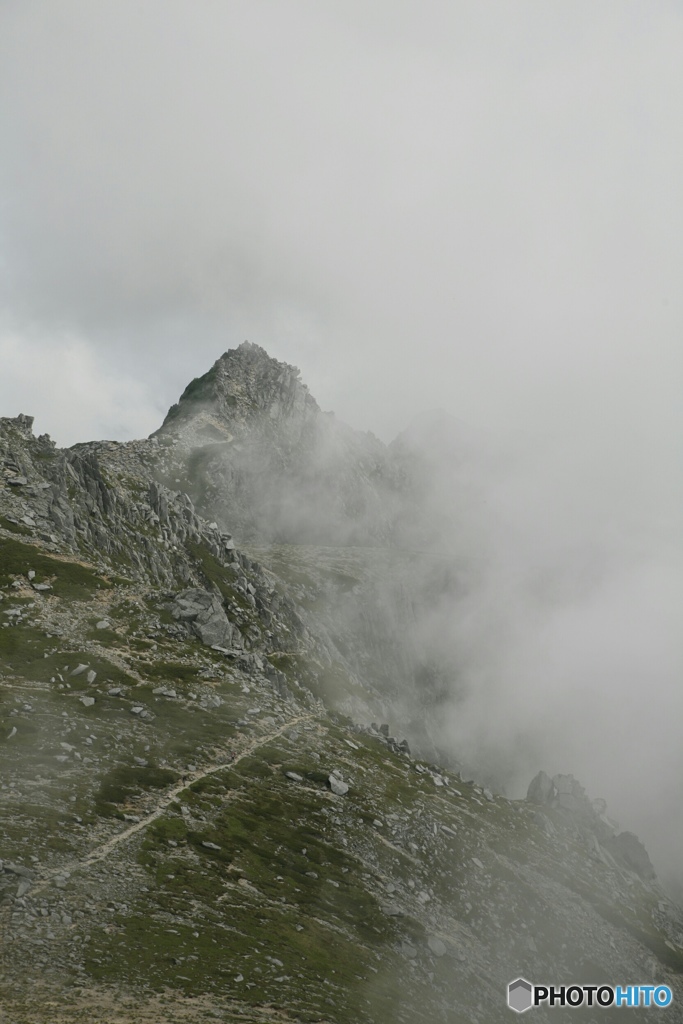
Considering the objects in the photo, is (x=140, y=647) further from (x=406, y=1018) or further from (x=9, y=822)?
(x=406, y=1018)

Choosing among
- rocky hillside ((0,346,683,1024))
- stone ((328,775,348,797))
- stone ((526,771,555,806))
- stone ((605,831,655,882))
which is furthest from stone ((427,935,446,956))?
stone ((605,831,655,882))

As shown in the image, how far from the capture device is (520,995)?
55156mm

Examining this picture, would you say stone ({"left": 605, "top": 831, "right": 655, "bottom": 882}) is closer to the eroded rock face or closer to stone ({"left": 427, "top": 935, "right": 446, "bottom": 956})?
stone ({"left": 427, "top": 935, "right": 446, "bottom": 956})

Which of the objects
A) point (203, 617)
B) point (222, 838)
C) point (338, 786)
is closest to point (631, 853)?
point (338, 786)

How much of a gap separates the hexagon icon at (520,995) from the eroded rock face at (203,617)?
57543 mm

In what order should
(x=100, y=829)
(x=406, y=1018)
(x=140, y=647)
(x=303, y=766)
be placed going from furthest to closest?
(x=140, y=647)
(x=303, y=766)
(x=100, y=829)
(x=406, y=1018)

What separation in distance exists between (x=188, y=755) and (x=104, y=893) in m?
25.9

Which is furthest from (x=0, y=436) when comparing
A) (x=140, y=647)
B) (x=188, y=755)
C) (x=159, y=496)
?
(x=188, y=755)

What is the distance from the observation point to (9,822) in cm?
4197

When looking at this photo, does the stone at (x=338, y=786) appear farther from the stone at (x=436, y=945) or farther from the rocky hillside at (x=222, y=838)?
the stone at (x=436, y=945)

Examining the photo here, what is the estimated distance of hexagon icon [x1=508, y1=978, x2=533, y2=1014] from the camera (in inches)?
2114

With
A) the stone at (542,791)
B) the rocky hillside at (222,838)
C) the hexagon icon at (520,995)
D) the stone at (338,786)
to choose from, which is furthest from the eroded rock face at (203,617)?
the stone at (542,791)

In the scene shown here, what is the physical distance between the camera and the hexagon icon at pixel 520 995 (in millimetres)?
53688

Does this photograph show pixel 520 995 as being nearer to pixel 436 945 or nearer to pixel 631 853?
pixel 436 945
